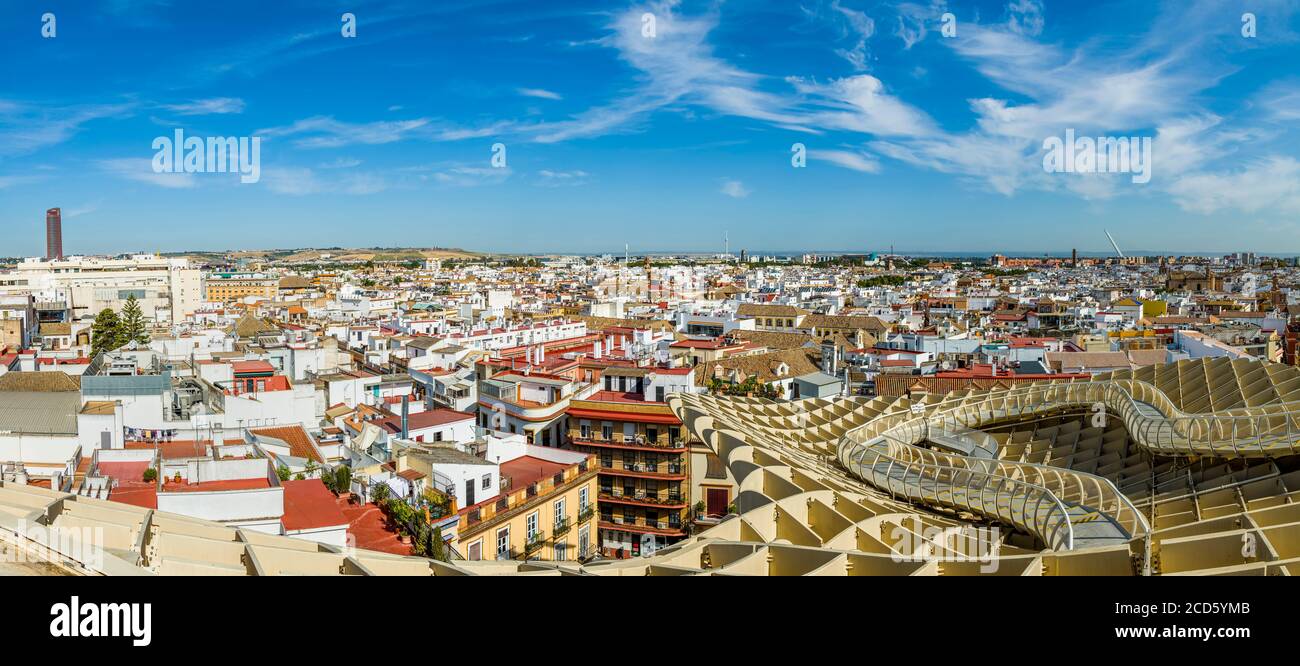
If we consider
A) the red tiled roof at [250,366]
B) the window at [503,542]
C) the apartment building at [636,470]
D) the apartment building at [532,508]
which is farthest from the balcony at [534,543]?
the red tiled roof at [250,366]

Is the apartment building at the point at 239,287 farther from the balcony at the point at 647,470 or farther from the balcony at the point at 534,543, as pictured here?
the balcony at the point at 534,543

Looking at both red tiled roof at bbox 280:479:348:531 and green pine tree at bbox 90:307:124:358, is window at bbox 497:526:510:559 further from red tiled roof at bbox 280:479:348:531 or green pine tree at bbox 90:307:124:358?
green pine tree at bbox 90:307:124:358

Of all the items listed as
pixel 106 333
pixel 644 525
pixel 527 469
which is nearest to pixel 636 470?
pixel 644 525

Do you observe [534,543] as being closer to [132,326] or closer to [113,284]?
[132,326]

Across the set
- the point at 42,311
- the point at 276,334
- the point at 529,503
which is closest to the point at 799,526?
the point at 529,503

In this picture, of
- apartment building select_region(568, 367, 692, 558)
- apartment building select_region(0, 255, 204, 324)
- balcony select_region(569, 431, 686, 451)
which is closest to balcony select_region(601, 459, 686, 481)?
apartment building select_region(568, 367, 692, 558)
